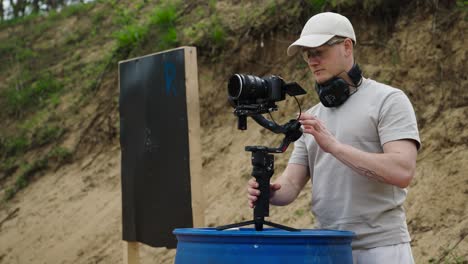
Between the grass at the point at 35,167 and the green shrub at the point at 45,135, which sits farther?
the green shrub at the point at 45,135

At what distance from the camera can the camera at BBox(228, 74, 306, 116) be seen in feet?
11.8

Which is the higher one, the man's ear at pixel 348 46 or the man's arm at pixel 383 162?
the man's ear at pixel 348 46

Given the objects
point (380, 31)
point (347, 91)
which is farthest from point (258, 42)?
point (347, 91)

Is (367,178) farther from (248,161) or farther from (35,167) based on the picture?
(35,167)

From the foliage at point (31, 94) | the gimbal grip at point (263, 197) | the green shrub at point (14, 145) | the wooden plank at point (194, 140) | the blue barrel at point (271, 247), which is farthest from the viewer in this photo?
the foliage at point (31, 94)

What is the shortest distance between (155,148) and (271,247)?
3745 mm

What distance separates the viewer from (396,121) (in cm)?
358

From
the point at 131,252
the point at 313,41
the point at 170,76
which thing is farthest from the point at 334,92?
the point at 131,252

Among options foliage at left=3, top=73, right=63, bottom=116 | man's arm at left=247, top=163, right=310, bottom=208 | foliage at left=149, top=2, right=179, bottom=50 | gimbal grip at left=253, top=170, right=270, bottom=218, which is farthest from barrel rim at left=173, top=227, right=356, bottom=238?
foliage at left=3, top=73, right=63, bottom=116

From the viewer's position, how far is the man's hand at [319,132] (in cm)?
352

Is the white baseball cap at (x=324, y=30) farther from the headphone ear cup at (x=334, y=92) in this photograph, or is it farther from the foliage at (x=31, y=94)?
the foliage at (x=31, y=94)

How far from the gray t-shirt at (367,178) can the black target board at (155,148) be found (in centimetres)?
290

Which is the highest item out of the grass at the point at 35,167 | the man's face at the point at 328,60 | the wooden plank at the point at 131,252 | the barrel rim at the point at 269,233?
Result: the man's face at the point at 328,60

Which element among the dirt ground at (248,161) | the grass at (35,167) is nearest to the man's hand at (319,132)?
the dirt ground at (248,161)
